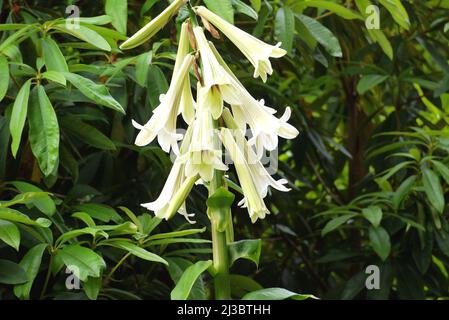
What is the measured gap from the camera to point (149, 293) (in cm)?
224

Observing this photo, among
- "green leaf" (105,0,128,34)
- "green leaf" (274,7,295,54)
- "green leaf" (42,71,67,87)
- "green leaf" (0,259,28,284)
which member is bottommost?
"green leaf" (0,259,28,284)

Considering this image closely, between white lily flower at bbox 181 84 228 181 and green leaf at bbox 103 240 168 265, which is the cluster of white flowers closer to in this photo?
white lily flower at bbox 181 84 228 181

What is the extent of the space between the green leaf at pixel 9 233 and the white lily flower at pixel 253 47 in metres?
0.62

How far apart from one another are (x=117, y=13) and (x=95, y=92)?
0.25m

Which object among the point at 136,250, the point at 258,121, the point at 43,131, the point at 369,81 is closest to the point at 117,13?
the point at 43,131

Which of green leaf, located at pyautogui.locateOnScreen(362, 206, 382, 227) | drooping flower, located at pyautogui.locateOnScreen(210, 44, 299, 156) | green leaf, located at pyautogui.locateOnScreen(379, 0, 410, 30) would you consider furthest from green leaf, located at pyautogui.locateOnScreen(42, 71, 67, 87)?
green leaf, located at pyautogui.locateOnScreen(362, 206, 382, 227)

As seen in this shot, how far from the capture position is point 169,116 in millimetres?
1245

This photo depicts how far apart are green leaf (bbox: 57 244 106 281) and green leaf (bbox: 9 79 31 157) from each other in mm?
253

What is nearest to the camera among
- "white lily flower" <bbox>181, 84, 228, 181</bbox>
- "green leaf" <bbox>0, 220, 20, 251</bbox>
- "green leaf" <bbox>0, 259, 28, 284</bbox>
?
"white lily flower" <bbox>181, 84, 228, 181</bbox>

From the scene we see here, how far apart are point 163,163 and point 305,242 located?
3.83 feet

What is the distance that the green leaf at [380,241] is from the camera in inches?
90.7

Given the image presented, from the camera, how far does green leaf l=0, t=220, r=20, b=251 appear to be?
153 cm

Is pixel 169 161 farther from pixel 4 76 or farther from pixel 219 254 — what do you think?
pixel 219 254
